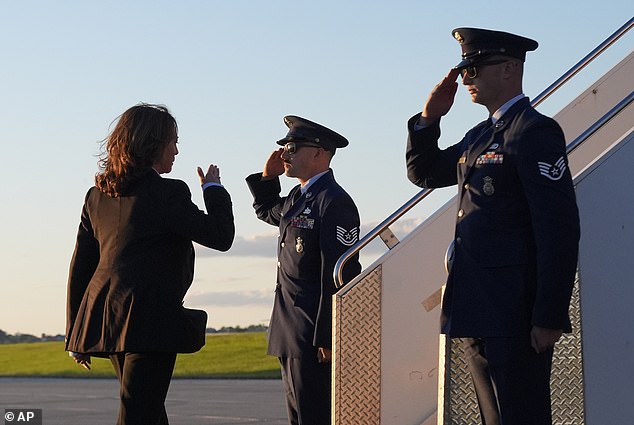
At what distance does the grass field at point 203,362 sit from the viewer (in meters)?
22.5

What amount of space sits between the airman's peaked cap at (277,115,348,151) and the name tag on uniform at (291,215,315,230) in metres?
0.49

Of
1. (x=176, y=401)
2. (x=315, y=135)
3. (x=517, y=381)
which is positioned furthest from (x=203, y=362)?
(x=517, y=381)

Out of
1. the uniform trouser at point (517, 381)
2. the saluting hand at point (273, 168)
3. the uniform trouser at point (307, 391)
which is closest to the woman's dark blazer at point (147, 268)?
the uniform trouser at point (517, 381)

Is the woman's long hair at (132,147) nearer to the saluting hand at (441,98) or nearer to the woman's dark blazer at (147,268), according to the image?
the woman's dark blazer at (147,268)

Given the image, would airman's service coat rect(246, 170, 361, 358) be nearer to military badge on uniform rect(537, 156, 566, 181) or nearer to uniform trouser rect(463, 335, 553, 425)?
uniform trouser rect(463, 335, 553, 425)

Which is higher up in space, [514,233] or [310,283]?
[310,283]

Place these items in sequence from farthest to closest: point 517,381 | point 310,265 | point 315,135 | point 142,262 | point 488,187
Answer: point 315,135 < point 310,265 < point 142,262 < point 488,187 < point 517,381

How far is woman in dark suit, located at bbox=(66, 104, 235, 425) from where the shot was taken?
4.91 meters

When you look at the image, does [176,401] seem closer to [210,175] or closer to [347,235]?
[347,235]

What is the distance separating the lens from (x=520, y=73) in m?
4.66

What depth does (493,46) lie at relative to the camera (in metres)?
4.58

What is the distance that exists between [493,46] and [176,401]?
11.0 m

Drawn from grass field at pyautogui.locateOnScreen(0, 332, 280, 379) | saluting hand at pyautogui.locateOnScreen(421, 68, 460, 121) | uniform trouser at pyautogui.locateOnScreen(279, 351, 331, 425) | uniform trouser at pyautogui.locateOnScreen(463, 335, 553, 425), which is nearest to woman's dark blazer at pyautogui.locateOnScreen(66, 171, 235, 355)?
saluting hand at pyautogui.locateOnScreen(421, 68, 460, 121)

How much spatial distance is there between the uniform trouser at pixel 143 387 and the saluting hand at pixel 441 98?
4.64ft
